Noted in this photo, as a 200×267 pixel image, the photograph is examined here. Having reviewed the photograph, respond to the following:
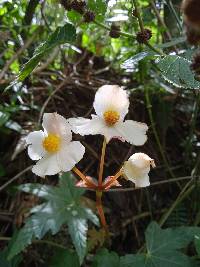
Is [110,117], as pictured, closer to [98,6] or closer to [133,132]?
[133,132]

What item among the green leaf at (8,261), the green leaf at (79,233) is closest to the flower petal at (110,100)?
the green leaf at (79,233)

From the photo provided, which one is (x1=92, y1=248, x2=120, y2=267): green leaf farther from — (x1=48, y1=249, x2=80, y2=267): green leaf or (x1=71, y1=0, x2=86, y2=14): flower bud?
(x1=71, y1=0, x2=86, y2=14): flower bud

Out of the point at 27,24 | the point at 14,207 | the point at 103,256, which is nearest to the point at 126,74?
the point at 27,24

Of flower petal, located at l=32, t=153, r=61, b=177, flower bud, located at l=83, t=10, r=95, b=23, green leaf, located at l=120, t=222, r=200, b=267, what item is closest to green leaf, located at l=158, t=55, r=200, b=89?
flower bud, located at l=83, t=10, r=95, b=23

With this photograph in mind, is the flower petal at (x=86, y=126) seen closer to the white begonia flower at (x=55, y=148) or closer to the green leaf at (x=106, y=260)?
the white begonia flower at (x=55, y=148)

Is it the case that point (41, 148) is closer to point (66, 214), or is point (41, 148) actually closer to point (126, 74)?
point (66, 214)

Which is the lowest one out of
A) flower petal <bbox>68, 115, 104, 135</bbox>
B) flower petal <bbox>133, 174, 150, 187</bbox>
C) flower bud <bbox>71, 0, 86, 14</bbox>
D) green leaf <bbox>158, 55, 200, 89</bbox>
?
flower petal <bbox>133, 174, 150, 187</bbox>
